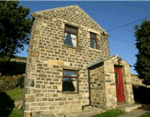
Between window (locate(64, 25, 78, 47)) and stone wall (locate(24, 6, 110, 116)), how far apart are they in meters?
0.35

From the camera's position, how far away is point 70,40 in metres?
7.95

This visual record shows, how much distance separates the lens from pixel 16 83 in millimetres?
13773

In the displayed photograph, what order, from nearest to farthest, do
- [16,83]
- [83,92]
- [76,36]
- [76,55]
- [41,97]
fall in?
[41,97], [83,92], [76,55], [76,36], [16,83]

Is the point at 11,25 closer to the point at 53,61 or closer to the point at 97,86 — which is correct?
the point at 53,61

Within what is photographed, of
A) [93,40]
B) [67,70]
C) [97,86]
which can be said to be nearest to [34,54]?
[67,70]

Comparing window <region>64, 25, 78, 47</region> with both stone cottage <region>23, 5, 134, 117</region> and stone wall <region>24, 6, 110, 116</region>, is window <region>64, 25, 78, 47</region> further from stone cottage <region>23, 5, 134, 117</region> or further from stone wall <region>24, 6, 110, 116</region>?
stone wall <region>24, 6, 110, 116</region>

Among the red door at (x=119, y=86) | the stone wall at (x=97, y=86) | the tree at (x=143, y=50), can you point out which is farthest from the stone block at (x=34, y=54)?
the tree at (x=143, y=50)

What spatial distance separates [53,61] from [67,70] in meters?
1.12

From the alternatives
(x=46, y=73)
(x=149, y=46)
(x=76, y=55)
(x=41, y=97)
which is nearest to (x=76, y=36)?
(x=76, y=55)

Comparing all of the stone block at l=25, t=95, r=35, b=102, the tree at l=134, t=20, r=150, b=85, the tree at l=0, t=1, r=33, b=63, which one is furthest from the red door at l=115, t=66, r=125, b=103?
the tree at l=0, t=1, r=33, b=63

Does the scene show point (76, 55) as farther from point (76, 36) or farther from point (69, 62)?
point (76, 36)

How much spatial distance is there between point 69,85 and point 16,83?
918 cm

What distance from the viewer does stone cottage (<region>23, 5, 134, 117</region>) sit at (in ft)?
18.6

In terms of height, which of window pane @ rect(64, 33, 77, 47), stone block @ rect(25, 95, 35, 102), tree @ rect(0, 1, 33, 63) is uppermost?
tree @ rect(0, 1, 33, 63)
